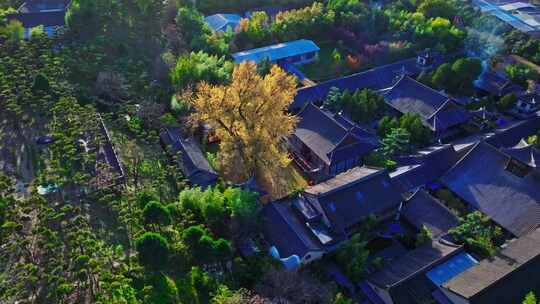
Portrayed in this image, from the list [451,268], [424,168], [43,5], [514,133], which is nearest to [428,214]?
[451,268]

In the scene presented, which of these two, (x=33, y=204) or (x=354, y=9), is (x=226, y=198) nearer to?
(x=33, y=204)

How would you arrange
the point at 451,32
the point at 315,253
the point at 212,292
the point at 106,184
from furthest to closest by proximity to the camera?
the point at 451,32
the point at 106,184
the point at 315,253
the point at 212,292

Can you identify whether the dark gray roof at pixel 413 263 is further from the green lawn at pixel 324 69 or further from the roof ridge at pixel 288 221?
the green lawn at pixel 324 69

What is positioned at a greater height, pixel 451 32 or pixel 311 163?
pixel 451 32

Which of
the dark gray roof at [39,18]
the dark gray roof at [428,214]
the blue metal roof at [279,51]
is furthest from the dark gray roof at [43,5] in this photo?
the dark gray roof at [428,214]

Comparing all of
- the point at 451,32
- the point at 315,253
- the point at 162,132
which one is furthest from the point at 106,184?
the point at 451,32

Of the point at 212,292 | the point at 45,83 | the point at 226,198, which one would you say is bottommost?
the point at 212,292
